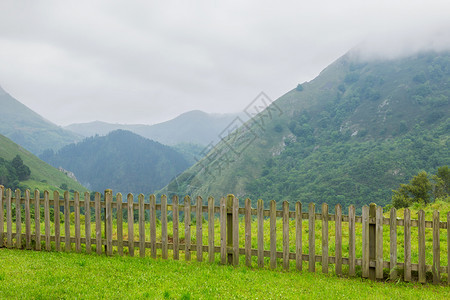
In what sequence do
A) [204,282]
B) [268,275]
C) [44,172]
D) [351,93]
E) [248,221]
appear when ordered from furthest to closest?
[351,93], [44,172], [248,221], [268,275], [204,282]

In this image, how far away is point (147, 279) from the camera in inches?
270

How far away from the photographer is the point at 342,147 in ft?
468

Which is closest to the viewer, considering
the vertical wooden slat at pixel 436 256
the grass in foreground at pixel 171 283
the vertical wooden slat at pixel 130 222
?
the grass in foreground at pixel 171 283

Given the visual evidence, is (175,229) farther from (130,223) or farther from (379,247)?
(379,247)

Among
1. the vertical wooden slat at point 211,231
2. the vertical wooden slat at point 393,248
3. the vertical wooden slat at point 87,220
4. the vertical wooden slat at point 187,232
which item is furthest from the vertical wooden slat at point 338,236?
the vertical wooden slat at point 87,220

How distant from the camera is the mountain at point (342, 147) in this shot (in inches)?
4050

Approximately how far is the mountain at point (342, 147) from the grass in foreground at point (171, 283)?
86229mm

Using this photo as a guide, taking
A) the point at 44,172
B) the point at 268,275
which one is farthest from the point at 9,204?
the point at 44,172

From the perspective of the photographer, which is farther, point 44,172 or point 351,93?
point 351,93

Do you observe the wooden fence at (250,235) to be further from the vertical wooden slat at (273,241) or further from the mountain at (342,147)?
the mountain at (342,147)

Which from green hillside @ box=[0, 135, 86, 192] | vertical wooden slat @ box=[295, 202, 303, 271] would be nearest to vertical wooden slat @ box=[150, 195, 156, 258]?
vertical wooden slat @ box=[295, 202, 303, 271]

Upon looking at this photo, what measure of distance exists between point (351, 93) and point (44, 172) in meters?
→ 162

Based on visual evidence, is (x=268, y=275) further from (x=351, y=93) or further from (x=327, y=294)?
(x=351, y=93)

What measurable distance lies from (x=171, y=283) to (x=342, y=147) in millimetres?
144822
